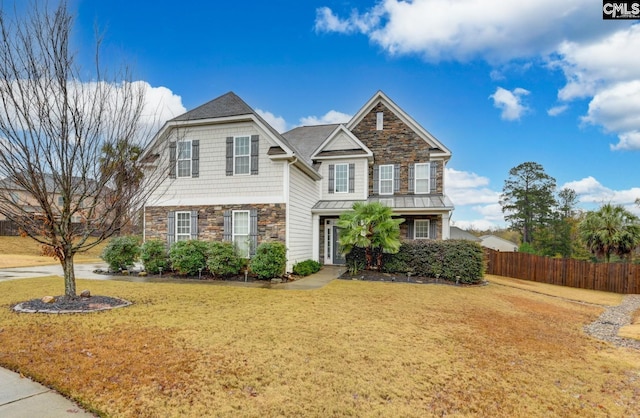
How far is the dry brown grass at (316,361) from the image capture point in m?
3.76

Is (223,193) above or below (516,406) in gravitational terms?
above

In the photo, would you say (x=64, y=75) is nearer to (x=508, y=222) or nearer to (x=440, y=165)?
(x=440, y=165)

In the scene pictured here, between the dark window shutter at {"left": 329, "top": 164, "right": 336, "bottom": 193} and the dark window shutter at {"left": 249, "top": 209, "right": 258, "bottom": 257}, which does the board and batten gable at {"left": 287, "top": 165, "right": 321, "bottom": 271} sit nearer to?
the dark window shutter at {"left": 329, "top": 164, "right": 336, "bottom": 193}

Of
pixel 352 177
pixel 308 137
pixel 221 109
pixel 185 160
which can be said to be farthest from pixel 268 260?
pixel 308 137

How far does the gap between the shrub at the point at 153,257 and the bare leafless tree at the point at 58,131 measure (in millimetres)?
5613

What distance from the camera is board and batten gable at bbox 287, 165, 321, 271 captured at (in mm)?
14328

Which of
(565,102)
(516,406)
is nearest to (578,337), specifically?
Result: (516,406)

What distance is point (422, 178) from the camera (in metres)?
18.6

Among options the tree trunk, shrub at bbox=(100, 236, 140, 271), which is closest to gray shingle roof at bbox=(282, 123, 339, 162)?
shrub at bbox=(100, 236, 140, 271)

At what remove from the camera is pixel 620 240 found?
19391mm

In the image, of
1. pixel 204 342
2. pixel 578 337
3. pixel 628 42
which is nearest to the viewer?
pixel 204 342

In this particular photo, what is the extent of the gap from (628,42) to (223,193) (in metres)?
16.1

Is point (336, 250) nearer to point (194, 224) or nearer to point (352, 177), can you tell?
point (352, 177)

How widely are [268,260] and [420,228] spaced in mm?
9182
